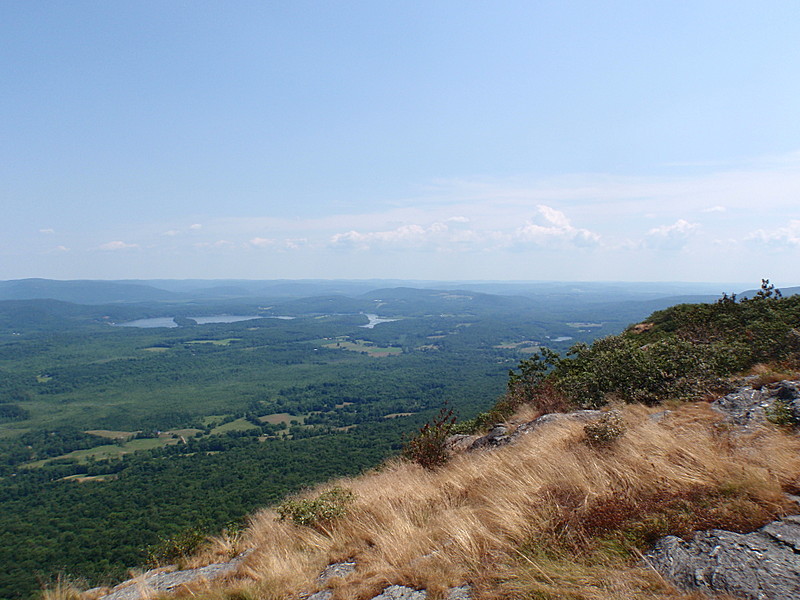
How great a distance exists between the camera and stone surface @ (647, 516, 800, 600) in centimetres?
262

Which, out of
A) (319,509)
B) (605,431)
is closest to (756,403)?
(605,431)

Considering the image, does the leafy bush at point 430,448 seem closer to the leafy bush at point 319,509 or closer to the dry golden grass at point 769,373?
the leafy bush at point 319,509

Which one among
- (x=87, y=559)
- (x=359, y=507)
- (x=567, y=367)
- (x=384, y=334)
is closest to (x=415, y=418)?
(x=87, y=559)

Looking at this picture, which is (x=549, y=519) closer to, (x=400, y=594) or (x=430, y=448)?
(x=400, y=594)

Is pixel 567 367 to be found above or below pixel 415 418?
above

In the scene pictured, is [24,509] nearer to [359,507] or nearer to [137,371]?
[359,507]

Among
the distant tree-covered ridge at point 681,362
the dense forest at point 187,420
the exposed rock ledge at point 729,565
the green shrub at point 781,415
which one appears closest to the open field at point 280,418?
the dense forest at point 187,420

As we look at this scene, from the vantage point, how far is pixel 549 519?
3955 millimetres

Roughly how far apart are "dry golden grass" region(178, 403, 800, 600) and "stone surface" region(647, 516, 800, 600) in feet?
0.49

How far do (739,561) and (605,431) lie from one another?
3043 millimetres

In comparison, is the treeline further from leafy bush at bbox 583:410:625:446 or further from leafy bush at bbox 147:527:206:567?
leafy bush at bbox 583:410:625:446

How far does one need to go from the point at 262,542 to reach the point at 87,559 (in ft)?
107

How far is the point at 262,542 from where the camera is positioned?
220 inches

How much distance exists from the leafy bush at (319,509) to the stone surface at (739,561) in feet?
12.8
